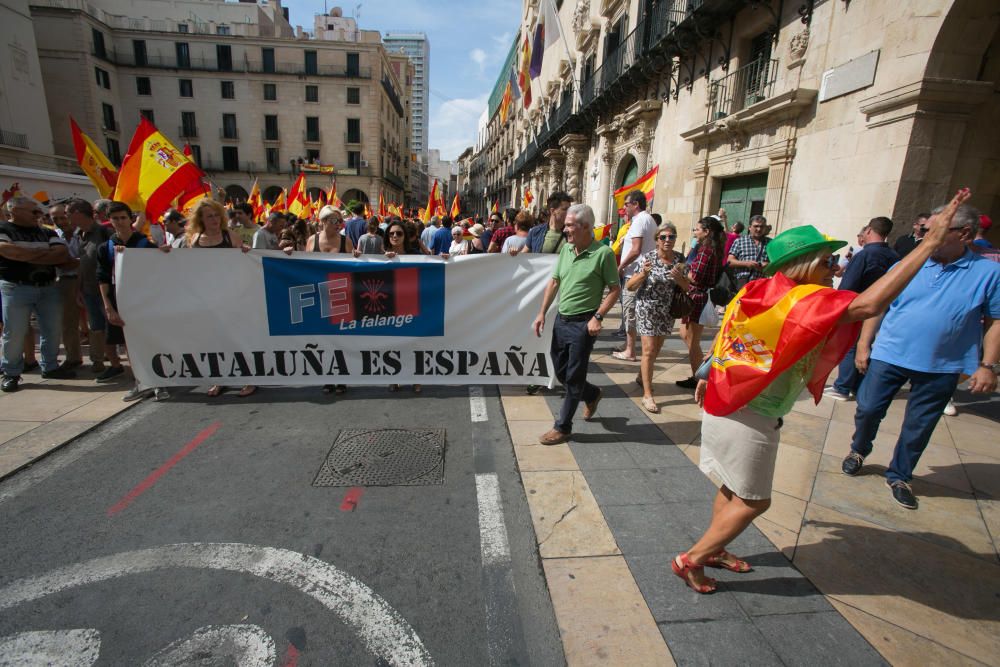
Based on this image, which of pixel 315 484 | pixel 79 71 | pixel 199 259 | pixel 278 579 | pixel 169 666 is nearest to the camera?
pixel 169 666

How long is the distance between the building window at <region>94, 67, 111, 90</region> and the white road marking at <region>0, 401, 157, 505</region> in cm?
5440

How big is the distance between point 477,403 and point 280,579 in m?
2.57

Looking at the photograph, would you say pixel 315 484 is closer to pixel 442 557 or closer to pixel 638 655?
pixel 442 557

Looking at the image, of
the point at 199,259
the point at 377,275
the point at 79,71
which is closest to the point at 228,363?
the point at 199,259

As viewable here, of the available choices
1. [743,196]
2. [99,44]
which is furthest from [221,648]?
[99,44]

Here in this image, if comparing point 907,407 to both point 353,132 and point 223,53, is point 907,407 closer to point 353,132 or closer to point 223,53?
point 353,132

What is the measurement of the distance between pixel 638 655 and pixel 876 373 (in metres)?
2.67

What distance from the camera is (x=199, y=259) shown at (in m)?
4.52

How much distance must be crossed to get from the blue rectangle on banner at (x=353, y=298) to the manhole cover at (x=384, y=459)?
121 centimetres

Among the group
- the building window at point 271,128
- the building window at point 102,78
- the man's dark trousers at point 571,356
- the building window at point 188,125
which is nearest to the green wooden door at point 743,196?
the man's dark trousers at point 571,356

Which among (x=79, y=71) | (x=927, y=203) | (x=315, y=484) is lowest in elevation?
(x=315, y=484)

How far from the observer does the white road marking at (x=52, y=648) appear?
184 centimetres

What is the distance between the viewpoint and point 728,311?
2.15 meters

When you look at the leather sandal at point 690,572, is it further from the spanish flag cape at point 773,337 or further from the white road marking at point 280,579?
the white road marking at point 280,579
